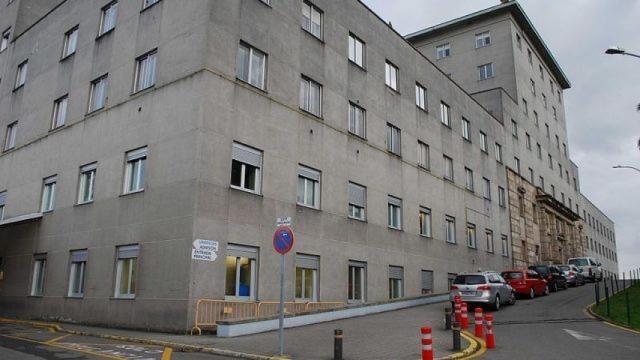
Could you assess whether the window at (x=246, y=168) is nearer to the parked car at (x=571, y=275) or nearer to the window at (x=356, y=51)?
the window at (x=356, y=51)

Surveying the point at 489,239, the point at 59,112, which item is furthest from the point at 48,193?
the point at 489,239

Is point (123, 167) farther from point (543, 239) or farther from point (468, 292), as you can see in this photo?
point (543, 239)

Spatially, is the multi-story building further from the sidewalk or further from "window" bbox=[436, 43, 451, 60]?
"window" bbox=[436, 43, 451, 60]

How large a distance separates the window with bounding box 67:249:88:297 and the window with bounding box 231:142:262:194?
22.9ft

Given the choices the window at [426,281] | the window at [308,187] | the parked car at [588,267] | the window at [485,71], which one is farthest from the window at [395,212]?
the window at [485,71]

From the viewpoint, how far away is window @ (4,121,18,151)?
2724 cm

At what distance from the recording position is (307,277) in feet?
65.5

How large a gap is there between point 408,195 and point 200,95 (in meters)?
13.7

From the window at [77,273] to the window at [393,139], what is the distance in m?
14.9

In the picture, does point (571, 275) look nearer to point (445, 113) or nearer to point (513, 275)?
point (513, 275)

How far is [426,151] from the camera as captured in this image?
3005 cm

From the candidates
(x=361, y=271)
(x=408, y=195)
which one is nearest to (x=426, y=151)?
(x=408, y=195)

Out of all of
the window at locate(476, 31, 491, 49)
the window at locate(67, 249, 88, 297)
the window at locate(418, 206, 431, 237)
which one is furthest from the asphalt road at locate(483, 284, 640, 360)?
the window at locate(476, 31, 491, 49)

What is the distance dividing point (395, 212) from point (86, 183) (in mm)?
14315
